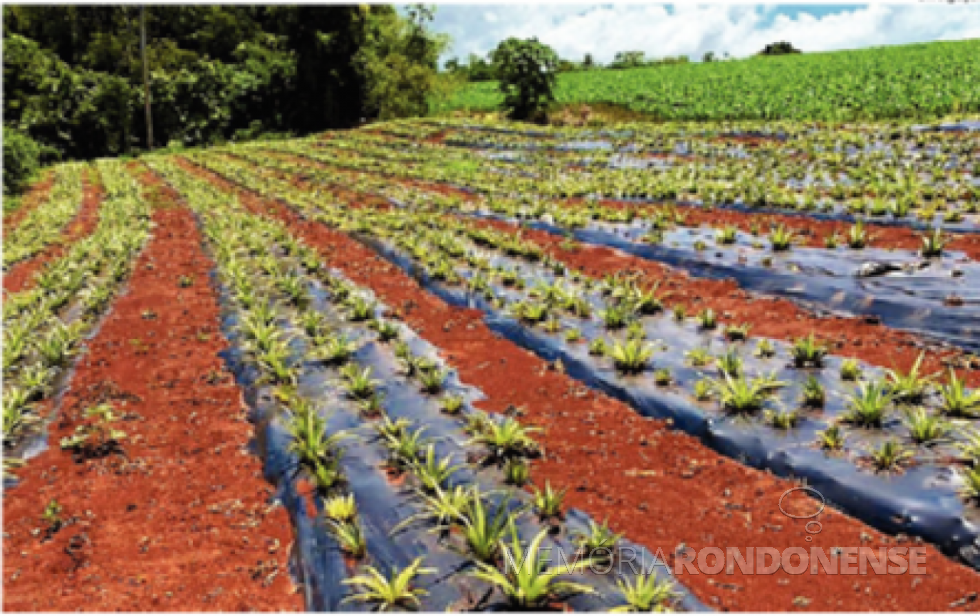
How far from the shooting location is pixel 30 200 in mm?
19531

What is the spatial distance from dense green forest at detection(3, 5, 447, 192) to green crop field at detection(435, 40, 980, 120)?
6257 millimetres

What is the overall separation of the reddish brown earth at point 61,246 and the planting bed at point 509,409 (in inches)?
7.7

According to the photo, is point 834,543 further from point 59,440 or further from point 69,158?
point 69,158

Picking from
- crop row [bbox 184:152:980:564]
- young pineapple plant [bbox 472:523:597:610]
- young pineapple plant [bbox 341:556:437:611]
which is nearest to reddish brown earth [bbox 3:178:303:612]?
young pineapple plant [bbox 341:556:437:611]

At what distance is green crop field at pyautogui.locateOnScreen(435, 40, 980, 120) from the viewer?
83.9 ft

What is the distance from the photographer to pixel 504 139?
2528 cm

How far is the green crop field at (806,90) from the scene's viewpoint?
2558 cm

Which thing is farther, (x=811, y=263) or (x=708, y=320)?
(x=811, y=263)

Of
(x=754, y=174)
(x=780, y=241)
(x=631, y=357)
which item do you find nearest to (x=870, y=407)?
(x=631, y=357)

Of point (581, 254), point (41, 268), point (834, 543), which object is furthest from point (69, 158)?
point (834, 543)

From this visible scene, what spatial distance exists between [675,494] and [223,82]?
40.6 metres

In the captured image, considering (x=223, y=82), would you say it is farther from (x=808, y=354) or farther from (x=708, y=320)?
(x=808, y=354)

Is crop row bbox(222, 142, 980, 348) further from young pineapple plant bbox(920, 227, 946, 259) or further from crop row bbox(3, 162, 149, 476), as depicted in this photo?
crop row bbox(3, 162, 149, 476)

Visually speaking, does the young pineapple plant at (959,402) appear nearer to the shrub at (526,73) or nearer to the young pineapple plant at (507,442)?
the young pineapple plant at (507,442)
